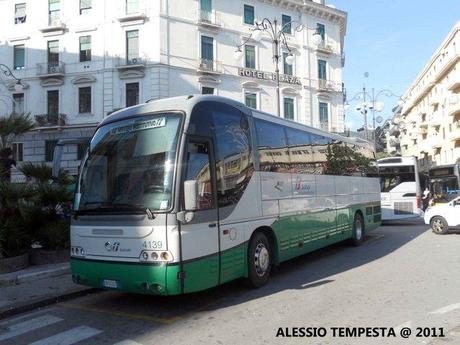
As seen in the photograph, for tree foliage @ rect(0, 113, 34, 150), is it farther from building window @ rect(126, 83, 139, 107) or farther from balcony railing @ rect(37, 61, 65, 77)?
balcony railing @ rect(37, 61, 65, 77)

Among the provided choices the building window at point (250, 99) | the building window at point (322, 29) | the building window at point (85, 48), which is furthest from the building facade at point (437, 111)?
the building window at point (85, 48)

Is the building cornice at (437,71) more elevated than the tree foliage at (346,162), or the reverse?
the building cornice at (437,71)

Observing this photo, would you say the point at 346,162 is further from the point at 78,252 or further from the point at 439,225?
the point at 78,252

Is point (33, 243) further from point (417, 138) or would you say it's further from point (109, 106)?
point (417, 138)

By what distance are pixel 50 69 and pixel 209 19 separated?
41.7 feet

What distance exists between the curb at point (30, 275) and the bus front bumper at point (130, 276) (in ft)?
6.95

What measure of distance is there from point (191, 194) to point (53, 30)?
1292 inches

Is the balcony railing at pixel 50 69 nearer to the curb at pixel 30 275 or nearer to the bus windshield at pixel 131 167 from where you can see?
the curb at pixel 30 275

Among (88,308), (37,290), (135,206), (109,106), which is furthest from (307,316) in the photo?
(109,106)

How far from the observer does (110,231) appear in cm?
645

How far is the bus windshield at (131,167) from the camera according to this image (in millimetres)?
6254

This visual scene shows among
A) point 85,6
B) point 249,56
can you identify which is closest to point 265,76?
point 249,56

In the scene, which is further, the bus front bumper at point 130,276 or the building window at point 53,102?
the building window at point 53,102

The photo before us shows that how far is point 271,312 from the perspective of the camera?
6.34 m
